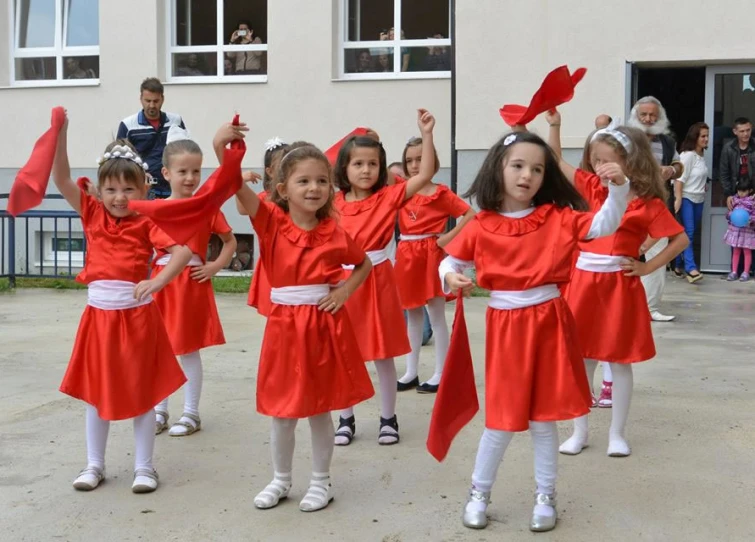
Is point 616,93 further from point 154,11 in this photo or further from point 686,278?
point 154,11

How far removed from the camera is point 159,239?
14.9 feet

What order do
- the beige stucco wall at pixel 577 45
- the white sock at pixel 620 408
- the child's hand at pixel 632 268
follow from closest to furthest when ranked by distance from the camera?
1. the white sock at pixel 620 408
2. the child's hand at pixel 632 268
3. the beige stucco wall at pixel 577 45

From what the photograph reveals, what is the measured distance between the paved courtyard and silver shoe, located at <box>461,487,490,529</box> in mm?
37

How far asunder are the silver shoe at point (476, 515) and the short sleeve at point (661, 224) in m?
1.78

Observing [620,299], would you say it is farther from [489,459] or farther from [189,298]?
[189,298]

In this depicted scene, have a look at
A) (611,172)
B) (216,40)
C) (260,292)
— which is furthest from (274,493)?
(216,40)

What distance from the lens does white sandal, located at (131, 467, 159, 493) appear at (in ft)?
14.5

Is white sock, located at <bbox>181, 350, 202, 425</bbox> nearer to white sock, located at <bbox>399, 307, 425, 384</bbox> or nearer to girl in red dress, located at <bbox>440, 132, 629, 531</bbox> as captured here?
white sock, located at <bbox>399, 307, 425, 384</bbox>

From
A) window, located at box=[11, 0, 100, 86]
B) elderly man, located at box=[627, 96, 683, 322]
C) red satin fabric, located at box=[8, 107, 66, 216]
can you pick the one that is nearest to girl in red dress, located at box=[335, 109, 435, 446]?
red satin fabric, located at box=[8, 107, 66, 216]

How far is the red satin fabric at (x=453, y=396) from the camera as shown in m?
4.17

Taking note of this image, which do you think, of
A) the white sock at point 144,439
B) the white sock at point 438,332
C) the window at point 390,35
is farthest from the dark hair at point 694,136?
the white sock at point 144,439

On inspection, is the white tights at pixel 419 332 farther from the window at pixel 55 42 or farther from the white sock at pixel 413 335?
the window at pixel 55 42

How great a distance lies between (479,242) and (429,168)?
3.67 feet

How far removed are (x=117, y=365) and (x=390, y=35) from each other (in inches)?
366
